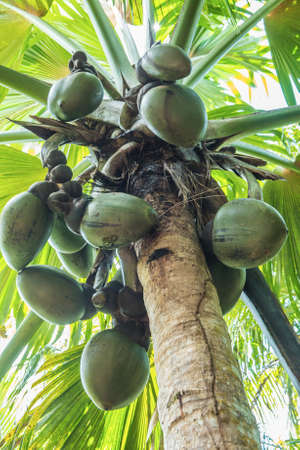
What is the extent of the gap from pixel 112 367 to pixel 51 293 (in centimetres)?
32

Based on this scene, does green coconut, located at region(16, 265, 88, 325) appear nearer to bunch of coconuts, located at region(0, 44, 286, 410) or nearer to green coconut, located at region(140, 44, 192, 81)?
bunch of coconuts, located at region(0, 44, 286, 410)

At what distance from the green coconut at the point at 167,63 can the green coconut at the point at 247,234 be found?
20.2 inches

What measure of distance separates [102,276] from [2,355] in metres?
0.88

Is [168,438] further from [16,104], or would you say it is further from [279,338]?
[16,104]

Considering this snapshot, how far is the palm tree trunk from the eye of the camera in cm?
86

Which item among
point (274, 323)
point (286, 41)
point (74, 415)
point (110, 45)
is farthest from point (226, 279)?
point (286, 41)

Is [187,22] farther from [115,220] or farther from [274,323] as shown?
[274,323]

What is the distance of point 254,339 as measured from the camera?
148 inches

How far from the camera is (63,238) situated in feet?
5.37

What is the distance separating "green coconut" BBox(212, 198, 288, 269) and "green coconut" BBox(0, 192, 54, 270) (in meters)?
0.56

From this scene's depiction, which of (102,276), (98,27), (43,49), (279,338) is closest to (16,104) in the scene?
(43,49)

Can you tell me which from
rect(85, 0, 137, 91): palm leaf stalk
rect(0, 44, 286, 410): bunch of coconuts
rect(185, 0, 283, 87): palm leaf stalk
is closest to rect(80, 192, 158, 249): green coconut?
rect(0, 44, 286, 410): bunch of coconuts

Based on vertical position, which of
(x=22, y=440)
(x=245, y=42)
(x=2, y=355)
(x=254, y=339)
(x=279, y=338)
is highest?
(x=245, y=42)

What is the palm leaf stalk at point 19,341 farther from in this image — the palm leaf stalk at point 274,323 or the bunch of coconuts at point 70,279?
the palm leaf stalk at point 274,323
